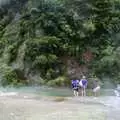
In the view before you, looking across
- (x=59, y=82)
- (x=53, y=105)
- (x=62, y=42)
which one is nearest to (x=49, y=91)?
(x=59, y=82)

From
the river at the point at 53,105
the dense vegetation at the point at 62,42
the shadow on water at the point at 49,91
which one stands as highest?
the dense vegetation at the point at 62,42

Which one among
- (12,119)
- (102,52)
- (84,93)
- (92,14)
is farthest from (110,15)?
(12,119)

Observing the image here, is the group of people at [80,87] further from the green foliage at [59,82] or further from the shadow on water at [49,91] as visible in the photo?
the green foliage at [59,82]

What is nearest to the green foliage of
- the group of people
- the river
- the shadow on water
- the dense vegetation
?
the dense vegetation

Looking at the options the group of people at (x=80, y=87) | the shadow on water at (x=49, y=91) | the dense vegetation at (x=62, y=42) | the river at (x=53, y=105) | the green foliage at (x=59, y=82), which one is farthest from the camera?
the dense vegetation at (x=62, y=42)

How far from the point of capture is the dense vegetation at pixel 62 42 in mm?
28938

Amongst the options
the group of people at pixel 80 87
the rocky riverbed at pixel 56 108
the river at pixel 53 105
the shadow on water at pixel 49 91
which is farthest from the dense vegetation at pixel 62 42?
the rocky riverbed at pixel 56 108

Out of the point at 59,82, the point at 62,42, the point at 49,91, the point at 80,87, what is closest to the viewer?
the point at 80,87

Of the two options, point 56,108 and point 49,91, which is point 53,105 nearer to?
point 56,108

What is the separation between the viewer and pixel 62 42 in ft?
99.5

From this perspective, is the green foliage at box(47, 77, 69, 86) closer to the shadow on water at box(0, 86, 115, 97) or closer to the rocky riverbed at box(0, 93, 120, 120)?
the shadow on water at box(0, 86, 115, 97)

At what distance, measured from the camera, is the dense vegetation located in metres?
28.9

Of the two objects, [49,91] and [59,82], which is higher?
[59,82]

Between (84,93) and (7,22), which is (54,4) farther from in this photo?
(84,93)
